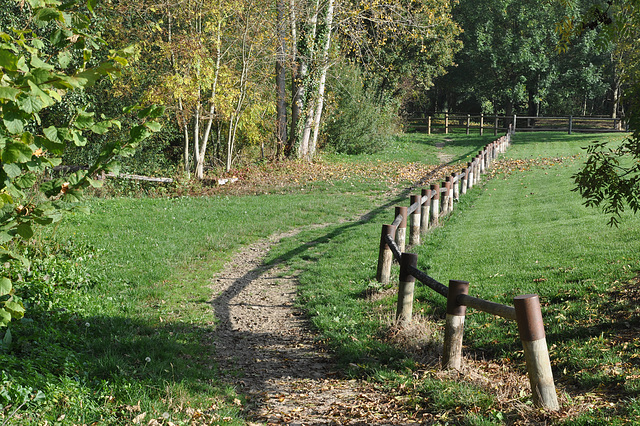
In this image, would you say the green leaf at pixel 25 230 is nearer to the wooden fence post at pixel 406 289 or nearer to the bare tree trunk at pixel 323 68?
the wooden fence post at pixel 406 289

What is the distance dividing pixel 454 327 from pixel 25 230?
379 centimetres

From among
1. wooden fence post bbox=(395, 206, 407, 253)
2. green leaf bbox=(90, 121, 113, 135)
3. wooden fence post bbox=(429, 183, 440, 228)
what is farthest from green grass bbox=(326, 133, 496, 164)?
green leaf bbox=(90, 121, 113, 135)

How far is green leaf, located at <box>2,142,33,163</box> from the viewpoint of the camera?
2461mm

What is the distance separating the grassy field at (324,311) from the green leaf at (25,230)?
2.03 m

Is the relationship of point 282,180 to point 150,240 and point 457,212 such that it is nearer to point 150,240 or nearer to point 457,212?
point 457,212

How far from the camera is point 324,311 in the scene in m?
7.49

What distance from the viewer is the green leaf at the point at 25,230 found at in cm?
268

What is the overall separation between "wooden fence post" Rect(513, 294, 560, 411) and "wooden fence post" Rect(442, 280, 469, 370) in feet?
2.91

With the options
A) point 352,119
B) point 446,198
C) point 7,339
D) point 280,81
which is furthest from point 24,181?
point 352,119

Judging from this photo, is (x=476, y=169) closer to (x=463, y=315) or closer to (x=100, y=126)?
(x=463, y=315)

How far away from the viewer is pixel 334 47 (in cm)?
2638

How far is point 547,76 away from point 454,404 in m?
49.9

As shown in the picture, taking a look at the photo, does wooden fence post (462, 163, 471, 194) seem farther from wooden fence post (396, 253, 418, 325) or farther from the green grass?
wooden fence post (396, 253, 418, 325)

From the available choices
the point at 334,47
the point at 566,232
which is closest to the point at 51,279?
the point at 566,232
